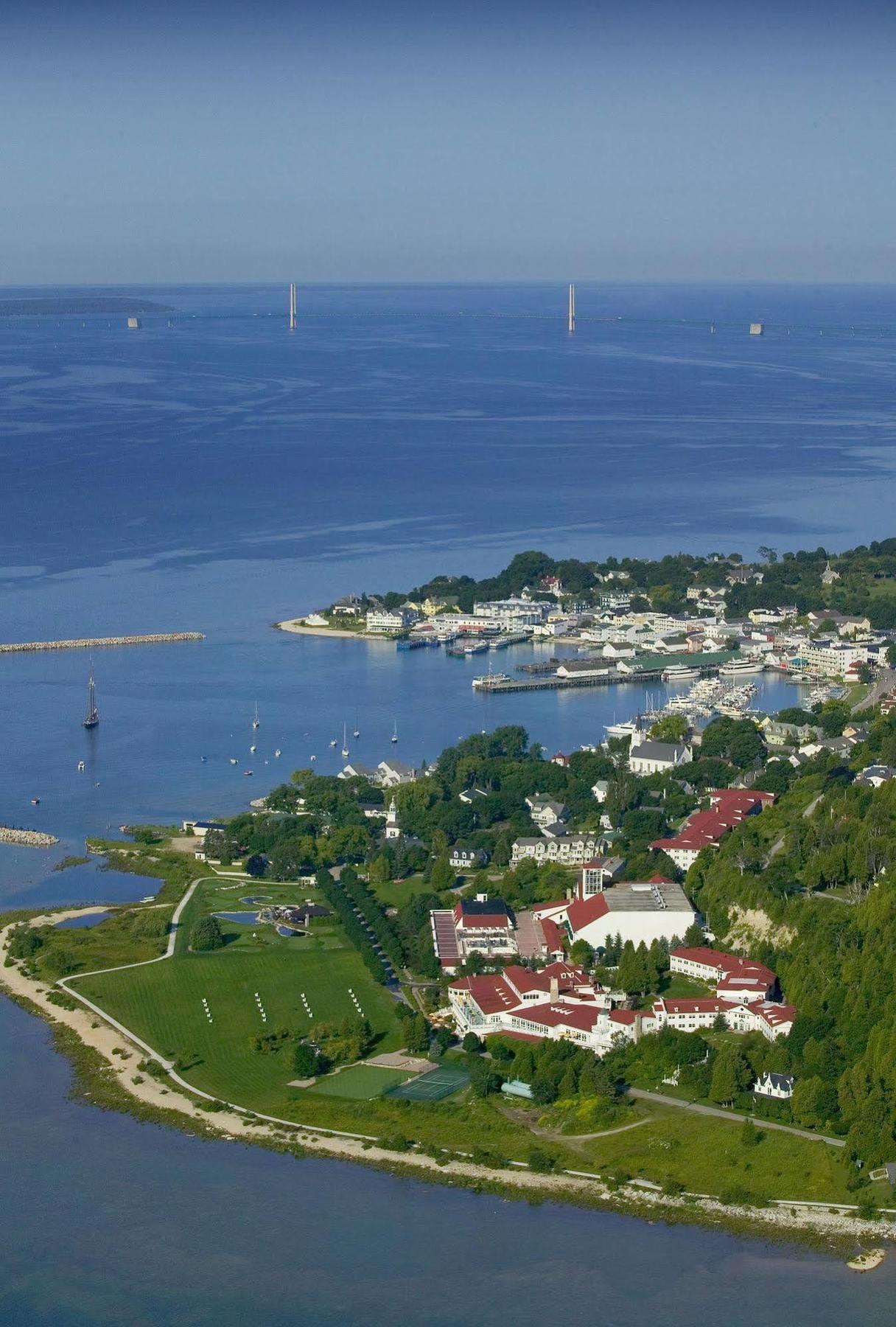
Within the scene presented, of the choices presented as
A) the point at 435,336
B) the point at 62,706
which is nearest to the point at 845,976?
the point at 62,706

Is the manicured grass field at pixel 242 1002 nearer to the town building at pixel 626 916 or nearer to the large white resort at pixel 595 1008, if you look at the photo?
the large white resort at pixel 595 1008

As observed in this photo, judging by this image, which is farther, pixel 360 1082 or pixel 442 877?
pixel 442 877

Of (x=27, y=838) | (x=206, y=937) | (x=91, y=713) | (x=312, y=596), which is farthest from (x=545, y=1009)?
(x=312, y=596)

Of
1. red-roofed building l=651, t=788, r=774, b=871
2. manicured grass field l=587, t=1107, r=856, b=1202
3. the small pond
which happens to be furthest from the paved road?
the small pond

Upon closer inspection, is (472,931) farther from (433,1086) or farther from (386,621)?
(386,621)

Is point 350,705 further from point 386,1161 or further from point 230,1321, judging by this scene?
point 230,1321

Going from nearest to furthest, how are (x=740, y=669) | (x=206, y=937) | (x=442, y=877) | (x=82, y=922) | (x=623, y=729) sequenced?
(x=206, y=937) → (x=82, y=922) → (x=442, y=877) → (x=623, y=729) → (x=740, y=669)

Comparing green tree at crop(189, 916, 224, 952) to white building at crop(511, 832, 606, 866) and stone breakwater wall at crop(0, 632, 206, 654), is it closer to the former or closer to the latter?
white building at crop(511, 832, 606, 866)
